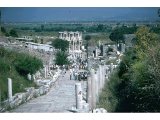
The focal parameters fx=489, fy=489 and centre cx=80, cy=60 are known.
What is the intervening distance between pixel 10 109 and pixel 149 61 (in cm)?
329

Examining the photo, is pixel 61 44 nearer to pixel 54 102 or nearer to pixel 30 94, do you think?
pixel 30 94

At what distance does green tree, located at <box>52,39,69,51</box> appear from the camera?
14.4 metres

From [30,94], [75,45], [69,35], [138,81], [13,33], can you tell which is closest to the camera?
[138,81]

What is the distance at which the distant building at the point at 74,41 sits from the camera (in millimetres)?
13750

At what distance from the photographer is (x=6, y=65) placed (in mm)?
13766

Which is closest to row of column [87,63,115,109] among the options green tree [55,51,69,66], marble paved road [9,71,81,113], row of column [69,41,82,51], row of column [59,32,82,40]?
marble paved road [9,71,81,113]

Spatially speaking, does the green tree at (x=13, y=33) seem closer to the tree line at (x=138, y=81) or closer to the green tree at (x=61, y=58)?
the green tree at (x=61, y=58)

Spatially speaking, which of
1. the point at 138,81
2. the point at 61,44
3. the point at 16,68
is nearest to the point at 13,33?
the point at 16,68

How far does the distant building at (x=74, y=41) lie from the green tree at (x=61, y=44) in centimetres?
14

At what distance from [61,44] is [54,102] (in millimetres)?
3587

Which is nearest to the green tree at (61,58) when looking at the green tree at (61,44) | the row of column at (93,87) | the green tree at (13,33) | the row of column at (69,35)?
the green tree at (61,44)

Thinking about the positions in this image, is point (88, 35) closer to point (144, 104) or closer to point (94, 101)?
point (94, 101)

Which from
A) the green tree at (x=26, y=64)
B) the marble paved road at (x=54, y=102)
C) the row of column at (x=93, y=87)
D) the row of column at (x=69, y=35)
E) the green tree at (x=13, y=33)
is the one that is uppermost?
the green tree at (x=13, y=33)

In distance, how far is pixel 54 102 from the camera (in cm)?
1191
